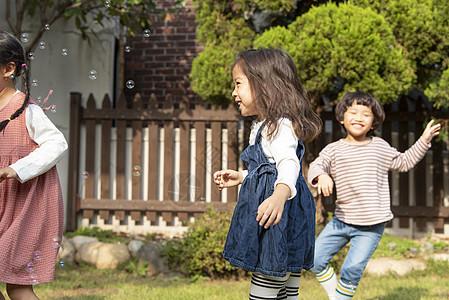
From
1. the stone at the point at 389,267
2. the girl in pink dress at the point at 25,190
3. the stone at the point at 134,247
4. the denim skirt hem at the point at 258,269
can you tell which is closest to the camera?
the denim skirt hem at the point at 258,269

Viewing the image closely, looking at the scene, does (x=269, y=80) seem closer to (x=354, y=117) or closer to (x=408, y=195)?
(x=354, y=117)

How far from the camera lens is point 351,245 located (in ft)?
11.6

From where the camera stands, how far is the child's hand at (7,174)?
7.47 ft

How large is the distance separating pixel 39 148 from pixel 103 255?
350 cm

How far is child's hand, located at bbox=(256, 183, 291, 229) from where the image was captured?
2.18 metres

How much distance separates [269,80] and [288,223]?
671mm

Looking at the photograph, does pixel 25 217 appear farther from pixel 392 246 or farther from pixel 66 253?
pixel 392 246

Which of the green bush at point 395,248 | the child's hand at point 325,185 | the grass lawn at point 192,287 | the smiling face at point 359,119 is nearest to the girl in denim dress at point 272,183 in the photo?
the child's hand at point 325,185

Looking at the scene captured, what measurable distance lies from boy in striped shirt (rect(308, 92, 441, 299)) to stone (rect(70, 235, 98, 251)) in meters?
3.28

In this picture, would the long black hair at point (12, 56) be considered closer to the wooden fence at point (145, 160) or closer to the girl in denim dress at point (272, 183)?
the girl in denim dress at point (272, 183)

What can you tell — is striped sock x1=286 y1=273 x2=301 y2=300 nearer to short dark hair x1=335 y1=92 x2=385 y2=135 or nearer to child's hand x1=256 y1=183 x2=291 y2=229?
child's hand x1=256 y1=183 x2=291 y2=229

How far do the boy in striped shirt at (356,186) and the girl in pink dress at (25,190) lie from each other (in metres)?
1.60

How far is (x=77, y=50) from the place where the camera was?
23.6 ft

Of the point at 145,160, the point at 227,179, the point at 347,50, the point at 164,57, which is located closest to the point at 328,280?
the point at 227,179
